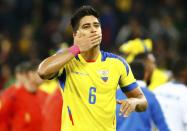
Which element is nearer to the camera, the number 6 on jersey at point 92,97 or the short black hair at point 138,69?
the number 6 on jersey at point 92,97

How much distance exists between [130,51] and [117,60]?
363cm

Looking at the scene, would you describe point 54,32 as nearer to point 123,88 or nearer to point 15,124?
point 15,124

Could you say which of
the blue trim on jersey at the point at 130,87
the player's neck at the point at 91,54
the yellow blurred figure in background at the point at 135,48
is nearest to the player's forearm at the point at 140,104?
the blue trim on jersey at the point at 130,87

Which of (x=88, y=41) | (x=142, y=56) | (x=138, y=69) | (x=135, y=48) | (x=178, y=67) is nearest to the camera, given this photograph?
(x=88, y=41)

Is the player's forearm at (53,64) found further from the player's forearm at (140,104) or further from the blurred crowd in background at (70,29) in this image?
the blurred crowd in background at (70,29)

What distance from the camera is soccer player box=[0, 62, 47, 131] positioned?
1063 cm

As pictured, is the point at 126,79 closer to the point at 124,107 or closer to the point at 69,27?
the point at 124,107

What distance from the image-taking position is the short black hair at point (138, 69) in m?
8.77

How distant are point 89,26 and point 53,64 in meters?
0.45

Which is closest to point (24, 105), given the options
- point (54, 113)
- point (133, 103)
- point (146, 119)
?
point (54, 113)

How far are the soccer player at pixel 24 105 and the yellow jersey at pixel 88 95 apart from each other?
13.7 ft

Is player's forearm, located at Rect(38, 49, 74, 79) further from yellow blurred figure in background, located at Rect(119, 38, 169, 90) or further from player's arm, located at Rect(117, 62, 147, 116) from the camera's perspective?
yellow blurred figure in background, located at Rect(119, 38, 169, 90)

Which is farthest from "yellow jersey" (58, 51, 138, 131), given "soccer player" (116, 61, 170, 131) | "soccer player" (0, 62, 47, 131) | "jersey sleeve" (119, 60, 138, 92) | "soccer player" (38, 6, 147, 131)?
"soccer player" (0, 62, 47, 131)

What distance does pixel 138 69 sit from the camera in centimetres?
882
